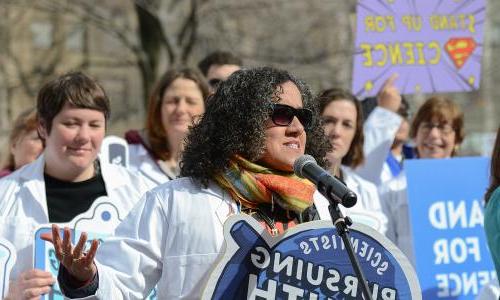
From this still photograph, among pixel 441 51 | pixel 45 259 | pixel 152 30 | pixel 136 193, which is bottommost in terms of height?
pixel 45 259

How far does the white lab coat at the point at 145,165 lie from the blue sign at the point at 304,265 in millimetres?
2060

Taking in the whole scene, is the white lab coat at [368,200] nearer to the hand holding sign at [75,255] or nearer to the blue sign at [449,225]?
the blue sign at [449,225]

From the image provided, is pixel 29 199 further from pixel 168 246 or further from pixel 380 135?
pixel 380 135

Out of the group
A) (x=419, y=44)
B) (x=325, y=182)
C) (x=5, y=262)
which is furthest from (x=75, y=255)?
(x=419, y=44)

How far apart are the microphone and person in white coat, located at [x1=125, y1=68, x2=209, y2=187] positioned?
2.38 meters

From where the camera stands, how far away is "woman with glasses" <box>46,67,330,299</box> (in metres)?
3.19

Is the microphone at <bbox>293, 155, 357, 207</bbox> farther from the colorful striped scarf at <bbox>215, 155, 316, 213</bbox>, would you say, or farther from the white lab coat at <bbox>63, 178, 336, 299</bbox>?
the white lab coat at <bbox>63, 178, 336, 299</bbox>

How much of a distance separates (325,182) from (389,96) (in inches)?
136

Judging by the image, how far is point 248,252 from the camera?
3.11 meters

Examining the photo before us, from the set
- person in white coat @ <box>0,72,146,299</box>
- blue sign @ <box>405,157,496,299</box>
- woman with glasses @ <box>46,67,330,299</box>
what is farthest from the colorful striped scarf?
blue sign @ <box>405,157,496,299</box>

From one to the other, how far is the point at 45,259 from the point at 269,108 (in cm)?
158

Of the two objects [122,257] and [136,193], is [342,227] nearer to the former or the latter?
[122,257]

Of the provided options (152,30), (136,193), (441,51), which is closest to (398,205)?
(441,51)

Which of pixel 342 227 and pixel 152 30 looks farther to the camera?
pixel 152 30
